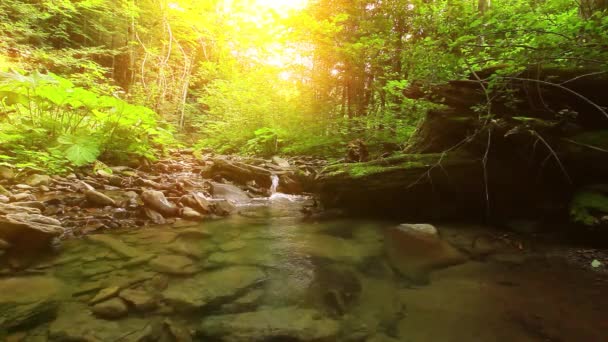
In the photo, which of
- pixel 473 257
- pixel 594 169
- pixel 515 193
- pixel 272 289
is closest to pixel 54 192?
pixel 272 289

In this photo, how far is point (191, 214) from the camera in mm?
5406

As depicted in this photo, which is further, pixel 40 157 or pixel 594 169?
pixel 40 157

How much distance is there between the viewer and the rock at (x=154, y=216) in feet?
16.4

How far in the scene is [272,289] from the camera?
3180 millimetres

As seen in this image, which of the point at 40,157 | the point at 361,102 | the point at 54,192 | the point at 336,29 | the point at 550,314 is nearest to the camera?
the point at 550,314

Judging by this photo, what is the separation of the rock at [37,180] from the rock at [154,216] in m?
2.14

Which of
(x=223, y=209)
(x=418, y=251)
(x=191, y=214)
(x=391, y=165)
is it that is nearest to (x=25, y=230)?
(x=191, y=214)

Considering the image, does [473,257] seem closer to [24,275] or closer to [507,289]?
[507,289]

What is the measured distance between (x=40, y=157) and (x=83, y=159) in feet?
2.62

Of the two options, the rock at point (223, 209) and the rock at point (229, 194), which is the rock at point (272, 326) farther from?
the rock at point (229, 194)

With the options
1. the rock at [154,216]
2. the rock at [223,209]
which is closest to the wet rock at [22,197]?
the rock at [154,216]

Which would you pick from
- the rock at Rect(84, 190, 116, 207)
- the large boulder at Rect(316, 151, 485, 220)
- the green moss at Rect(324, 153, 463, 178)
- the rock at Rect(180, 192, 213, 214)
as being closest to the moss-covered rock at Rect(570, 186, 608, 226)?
the large boulder at Rect(316, 151, 485, 220)

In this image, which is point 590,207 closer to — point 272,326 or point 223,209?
point 272,326

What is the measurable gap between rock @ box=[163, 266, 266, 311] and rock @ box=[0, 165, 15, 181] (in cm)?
442
